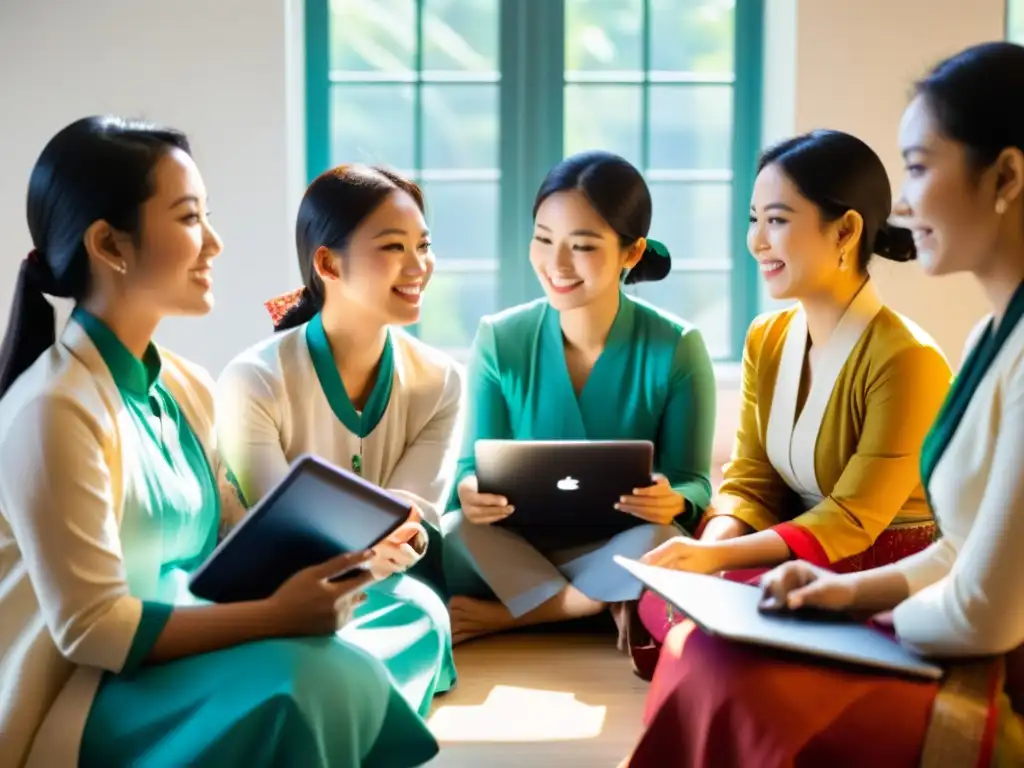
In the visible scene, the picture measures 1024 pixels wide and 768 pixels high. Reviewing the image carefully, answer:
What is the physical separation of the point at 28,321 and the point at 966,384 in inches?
49.8

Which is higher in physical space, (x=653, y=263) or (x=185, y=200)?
(x=185, y=200)

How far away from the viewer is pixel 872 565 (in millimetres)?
2314

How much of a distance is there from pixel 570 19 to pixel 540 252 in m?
1.74

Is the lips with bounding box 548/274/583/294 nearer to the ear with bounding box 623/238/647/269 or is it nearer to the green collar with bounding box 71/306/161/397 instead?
the ear with bounding box 623/238/647/269

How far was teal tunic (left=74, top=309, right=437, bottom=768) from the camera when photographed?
1612 mm

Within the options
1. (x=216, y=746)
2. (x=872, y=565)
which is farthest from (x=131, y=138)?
(x=872, y=565)

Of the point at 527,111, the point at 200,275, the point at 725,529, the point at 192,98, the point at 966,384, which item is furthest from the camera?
the point at 527,111

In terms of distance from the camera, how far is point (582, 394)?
2846mm

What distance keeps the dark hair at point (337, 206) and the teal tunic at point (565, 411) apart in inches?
20.0

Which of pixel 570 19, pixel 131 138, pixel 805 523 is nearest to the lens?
pixel 131 138

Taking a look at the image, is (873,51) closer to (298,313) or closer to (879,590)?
(298,313)

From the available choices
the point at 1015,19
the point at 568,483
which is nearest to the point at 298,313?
the point at 568,483

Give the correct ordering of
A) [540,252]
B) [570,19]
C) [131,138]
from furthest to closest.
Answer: [570,19], [540,252], [131,138]

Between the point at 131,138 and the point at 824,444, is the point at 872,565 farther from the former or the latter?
the point at 131,138
